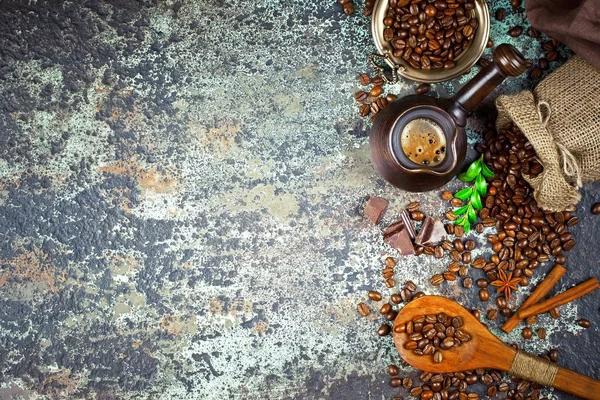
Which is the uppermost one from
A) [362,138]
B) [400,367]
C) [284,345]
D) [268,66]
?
[268,66]

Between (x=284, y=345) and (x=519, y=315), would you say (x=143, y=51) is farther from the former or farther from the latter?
(x=519, y=315)

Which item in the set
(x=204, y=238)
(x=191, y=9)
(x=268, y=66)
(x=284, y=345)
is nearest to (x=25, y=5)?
(x=191, y=9)

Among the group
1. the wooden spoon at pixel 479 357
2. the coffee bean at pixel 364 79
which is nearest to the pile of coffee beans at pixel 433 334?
the wooden spoon at pixel 479 357

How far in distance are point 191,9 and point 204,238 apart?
78cm

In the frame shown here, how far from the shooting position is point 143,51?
2193 mm

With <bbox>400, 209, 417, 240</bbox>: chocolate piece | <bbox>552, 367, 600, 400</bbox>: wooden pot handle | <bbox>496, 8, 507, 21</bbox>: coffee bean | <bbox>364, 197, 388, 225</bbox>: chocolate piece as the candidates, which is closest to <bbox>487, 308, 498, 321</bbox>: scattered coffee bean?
<bbox>552, 367, 600, 400</bbox>: wooden pot handle

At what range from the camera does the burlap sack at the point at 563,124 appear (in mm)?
1991

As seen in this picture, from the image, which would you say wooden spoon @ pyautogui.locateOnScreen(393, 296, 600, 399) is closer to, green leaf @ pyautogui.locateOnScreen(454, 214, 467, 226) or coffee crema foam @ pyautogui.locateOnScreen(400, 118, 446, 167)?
green leaf @ pyautogui.locateOnScreen(454, 214, 467, 226)

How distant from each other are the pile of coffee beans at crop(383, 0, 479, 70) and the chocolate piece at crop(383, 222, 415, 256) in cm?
56

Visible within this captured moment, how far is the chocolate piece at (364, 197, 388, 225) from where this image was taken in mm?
2182

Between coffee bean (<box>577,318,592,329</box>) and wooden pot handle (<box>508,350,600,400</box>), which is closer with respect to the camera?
wooden pot handle (<box>508,350,600,400</box>)

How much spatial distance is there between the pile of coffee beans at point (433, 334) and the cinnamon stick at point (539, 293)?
0.19 meters

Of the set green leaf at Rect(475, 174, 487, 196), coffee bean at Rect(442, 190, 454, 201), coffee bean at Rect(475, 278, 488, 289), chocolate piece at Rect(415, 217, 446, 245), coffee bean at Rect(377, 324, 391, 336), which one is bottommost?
coffee bean at Rect(377, 324, 391, 336)

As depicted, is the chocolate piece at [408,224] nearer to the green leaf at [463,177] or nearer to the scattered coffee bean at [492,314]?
the green leaf at [463,177]
